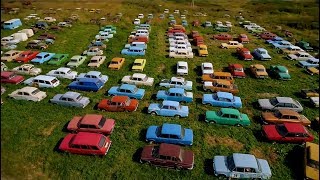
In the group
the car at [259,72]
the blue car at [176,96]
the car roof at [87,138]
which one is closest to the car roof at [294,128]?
the blue car at [176,96]

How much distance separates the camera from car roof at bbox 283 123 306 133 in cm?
2456

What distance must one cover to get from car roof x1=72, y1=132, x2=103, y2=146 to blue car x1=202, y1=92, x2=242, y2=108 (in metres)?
12.9

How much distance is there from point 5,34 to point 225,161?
51289 millimetres

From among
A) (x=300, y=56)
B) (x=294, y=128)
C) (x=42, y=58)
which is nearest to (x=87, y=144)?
(x=294, y=128)

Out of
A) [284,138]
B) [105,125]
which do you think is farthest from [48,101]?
[284,138]

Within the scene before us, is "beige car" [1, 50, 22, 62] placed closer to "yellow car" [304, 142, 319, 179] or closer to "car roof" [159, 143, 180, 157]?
"car roof" [159, 143, 180, 157]

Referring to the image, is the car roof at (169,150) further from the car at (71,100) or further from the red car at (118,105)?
the car at (71,100)

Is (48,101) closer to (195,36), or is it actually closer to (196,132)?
(196,132)

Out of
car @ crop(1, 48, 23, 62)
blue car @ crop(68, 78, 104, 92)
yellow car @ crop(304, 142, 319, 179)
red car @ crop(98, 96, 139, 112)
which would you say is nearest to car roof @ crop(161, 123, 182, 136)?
red car @ crop(98, 96, 139, 112)

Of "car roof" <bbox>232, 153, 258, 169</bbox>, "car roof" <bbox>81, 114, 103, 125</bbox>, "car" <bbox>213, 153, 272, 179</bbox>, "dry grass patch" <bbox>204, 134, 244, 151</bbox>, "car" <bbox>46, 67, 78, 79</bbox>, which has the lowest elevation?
"dry grass patch" <bbox>204, 134, 244, 151</bbox>

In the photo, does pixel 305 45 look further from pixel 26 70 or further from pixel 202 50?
pixel 26 70

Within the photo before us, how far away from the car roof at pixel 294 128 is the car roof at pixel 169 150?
10534mm

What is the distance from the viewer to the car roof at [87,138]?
73.3 feet

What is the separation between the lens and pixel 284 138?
24547mm
